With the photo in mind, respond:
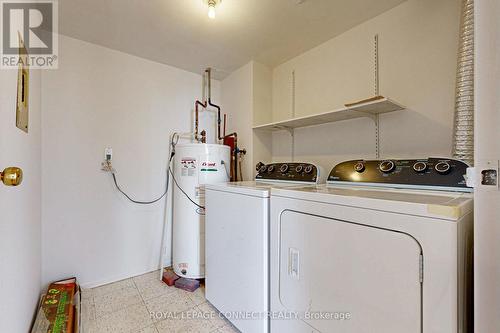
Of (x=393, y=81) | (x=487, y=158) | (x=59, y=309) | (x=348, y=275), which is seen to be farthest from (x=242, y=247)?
(x=393, y=81)

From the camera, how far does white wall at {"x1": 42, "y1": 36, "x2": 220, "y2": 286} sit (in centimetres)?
194

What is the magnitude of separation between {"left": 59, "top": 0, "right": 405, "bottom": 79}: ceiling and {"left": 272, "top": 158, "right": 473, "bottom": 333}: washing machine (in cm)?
124

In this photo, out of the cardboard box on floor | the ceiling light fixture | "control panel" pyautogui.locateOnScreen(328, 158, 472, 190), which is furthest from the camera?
the ceiling light fixture

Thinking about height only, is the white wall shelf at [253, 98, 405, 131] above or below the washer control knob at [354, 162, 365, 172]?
above

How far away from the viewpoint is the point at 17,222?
1119 millimetres

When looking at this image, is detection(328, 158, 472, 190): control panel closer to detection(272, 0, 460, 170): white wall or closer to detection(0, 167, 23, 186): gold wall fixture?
detection(272, 0, 460, 170): white wall

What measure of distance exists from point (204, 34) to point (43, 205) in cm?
201

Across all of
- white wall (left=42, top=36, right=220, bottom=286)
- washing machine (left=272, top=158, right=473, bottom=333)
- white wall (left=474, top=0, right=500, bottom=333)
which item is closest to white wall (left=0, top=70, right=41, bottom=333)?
white wall (left=42, top=36, right=220, bottom=286)

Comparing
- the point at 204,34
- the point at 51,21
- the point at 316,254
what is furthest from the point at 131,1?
the point at 316,254

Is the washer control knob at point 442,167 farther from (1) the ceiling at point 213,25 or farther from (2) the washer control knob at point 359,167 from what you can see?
(1) the ceiling at point 213,25

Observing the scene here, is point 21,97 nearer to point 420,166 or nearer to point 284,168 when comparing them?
point 284,168

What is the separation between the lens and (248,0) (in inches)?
63.1

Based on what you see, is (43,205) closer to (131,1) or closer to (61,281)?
(61,281)

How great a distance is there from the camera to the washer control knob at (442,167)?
110cm
